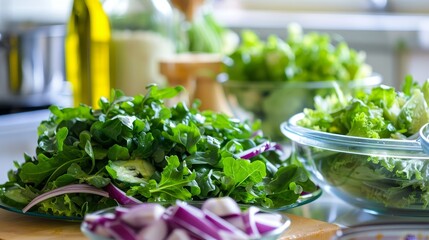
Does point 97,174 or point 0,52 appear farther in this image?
point 0,52

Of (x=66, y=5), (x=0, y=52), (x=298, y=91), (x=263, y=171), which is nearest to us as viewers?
(x=263, y=171)

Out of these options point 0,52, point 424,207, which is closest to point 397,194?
point 424,207

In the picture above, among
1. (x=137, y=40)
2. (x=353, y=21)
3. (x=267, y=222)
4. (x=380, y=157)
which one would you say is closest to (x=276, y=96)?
(x=137, y=40)

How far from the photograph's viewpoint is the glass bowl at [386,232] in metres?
0.72

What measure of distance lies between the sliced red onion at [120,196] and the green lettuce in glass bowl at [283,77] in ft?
2.47

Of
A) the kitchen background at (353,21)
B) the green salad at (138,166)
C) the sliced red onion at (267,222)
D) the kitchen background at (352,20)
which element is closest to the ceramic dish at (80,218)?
the green salad at (138,166)

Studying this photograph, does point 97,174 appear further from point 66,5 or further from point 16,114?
point 66,5

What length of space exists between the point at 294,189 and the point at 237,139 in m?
0.14

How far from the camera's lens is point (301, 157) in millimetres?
1176

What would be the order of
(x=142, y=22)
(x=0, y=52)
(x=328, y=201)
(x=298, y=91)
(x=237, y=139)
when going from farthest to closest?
(x=0, y=52), (x=142, y=22), (x=298, y=91), (x=328, y=201), (x=237, y=139)

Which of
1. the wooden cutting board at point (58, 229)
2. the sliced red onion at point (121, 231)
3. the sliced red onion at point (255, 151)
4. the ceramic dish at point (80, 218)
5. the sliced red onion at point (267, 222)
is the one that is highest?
the sliced red onion at point (121, 231)

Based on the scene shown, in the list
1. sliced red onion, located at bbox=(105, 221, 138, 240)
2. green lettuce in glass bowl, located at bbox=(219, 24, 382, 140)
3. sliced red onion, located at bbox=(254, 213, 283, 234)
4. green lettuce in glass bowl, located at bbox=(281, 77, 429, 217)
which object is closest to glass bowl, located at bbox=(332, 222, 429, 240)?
sliced red onion, located at bbox=(254, 213, 283, 234)

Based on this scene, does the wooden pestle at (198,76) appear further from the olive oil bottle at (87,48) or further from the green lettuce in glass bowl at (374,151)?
the green lettuce in glass bowl at (374,151)

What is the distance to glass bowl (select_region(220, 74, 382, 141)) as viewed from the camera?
1.70 metres
